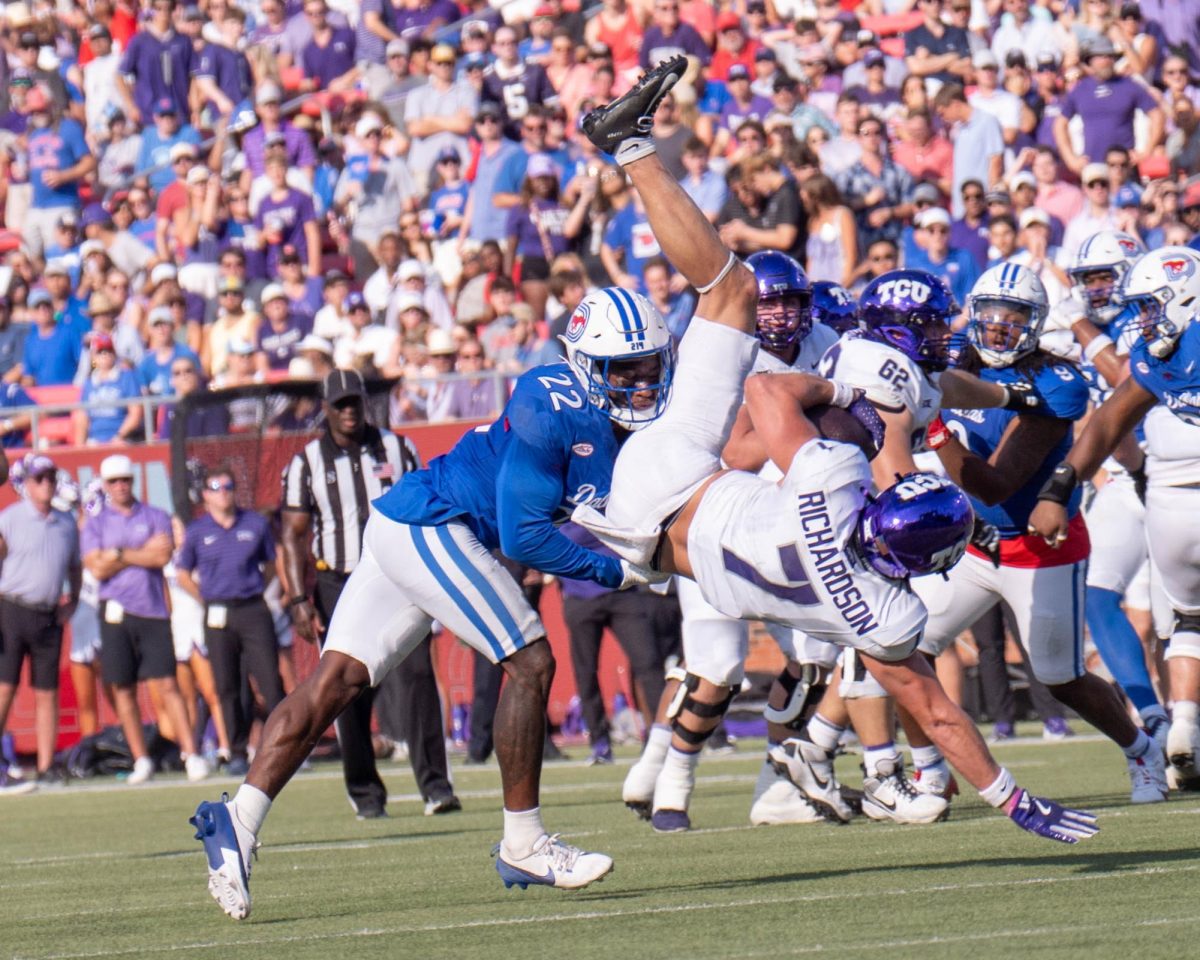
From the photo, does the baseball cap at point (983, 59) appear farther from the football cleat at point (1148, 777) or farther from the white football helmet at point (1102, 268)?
the football cleat at point (1148, 777)

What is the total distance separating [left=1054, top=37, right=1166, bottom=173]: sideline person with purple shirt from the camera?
53.5 feet

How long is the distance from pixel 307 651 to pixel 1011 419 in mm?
7468

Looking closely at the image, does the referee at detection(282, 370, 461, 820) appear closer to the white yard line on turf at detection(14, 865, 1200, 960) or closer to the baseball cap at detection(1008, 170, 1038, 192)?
the white yard line on turf at detection(14, 865, 1200, 960)

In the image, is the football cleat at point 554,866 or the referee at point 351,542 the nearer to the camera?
the football cleat at point 554,866

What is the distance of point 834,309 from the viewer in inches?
357

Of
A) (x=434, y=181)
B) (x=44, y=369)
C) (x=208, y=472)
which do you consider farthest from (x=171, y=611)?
(x=434, y=181)

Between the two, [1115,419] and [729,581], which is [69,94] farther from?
[729,581]

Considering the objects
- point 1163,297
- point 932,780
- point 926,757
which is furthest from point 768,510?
point 1163,297

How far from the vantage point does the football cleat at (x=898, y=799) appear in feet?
27.7

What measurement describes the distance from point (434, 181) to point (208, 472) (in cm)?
557

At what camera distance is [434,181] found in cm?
1988

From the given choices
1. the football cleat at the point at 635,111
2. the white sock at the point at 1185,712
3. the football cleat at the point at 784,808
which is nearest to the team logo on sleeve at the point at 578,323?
the football cleat at the point at 635,111

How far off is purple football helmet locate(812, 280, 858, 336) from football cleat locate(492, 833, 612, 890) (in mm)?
3217

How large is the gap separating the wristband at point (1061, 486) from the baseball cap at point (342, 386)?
371 centimetres
